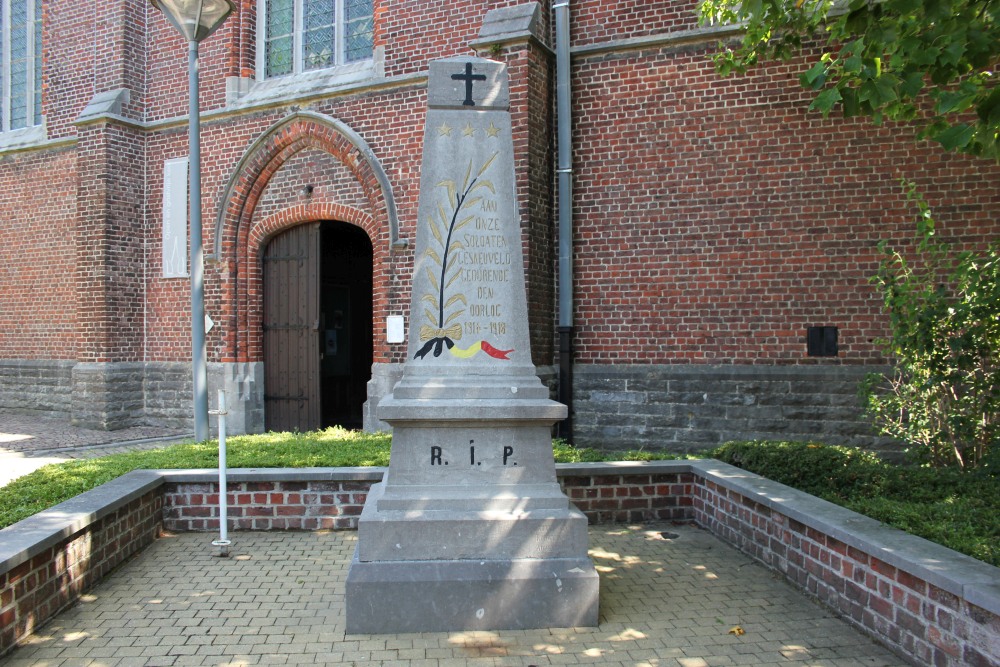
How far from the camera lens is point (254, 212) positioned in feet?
38.0

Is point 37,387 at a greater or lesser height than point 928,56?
lesser

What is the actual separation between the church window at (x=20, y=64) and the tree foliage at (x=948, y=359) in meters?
14.7

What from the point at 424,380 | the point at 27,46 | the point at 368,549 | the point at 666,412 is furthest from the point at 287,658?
the point at 27,46

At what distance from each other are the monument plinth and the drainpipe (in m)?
4.82

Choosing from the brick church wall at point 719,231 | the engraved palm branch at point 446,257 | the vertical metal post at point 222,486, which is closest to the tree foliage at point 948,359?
the brick church wall at point 719,231

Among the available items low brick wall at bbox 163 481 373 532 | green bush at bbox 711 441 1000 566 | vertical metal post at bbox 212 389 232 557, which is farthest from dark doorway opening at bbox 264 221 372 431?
green bush at bbox 711 441 1000 566

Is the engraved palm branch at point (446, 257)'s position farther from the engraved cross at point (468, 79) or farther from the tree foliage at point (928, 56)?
the tree foliage at point (928, 56)

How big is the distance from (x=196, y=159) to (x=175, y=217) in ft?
14.6

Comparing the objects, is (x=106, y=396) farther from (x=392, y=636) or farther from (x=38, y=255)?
(x=392, y=636)

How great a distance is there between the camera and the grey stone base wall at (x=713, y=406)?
8531mm

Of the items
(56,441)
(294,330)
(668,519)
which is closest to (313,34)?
(294,330)

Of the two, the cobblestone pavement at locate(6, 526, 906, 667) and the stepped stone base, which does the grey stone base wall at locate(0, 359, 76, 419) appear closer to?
the cobblestone pavement at locate(6, 526, 906, 667)

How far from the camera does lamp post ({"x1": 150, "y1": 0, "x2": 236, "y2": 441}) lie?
7684 millimetres

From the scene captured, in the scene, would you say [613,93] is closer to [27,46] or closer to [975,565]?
[975,565]
